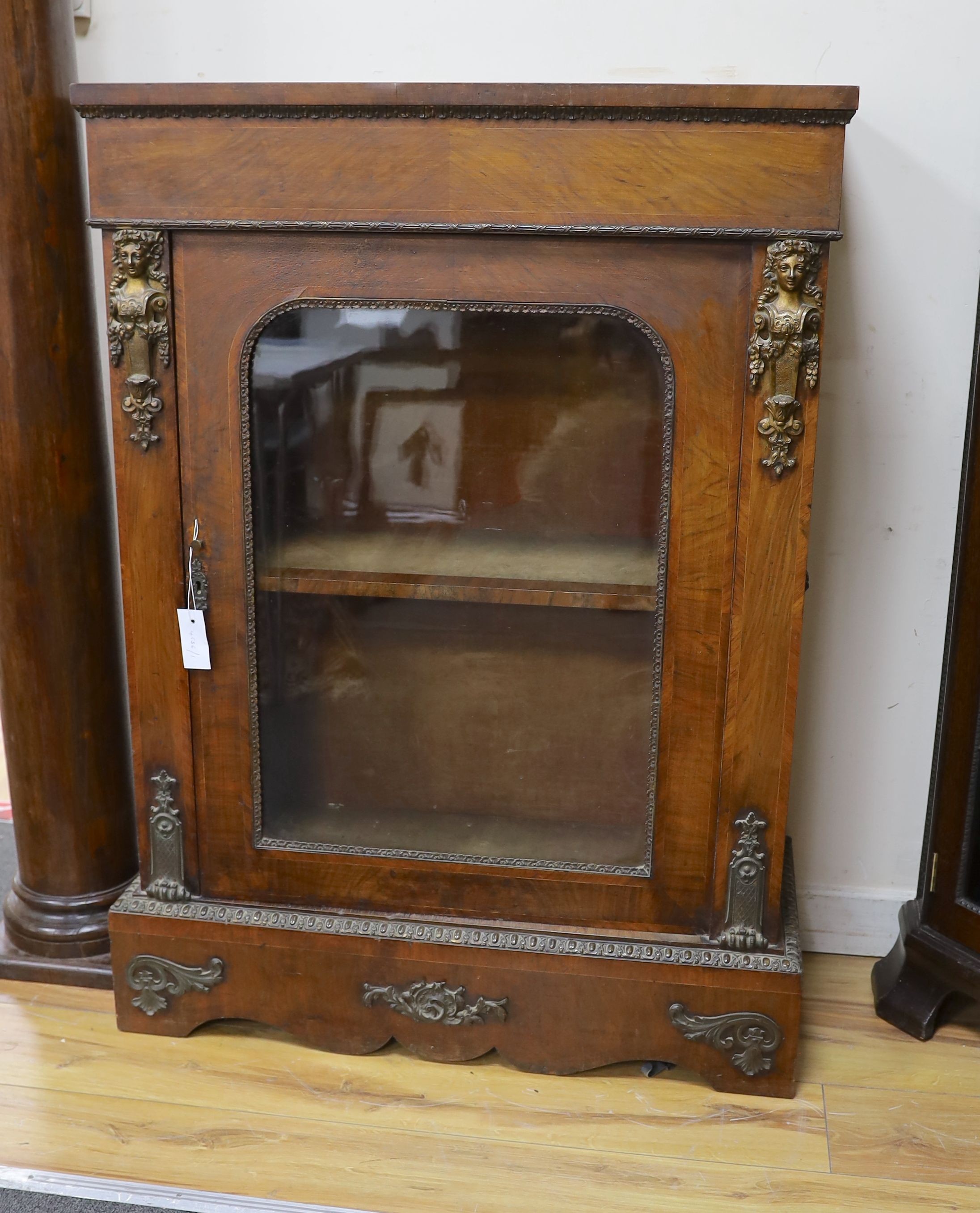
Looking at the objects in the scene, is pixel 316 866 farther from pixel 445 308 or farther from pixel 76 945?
pixel 445 308

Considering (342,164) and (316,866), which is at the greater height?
(342,164)

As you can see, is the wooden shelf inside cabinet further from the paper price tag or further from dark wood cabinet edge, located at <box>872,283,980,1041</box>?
dark wood cabinet edge, located at <box>872,283,980,1041</box>

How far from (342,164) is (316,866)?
718 mm

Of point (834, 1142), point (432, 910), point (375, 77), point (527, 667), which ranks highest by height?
point (375, 77)

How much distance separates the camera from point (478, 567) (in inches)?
44.8

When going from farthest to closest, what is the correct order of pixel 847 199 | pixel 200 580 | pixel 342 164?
pixel 847 199 → pixel 200 580 → pixel 342 164

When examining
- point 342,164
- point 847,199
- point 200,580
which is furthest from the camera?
point 847,199

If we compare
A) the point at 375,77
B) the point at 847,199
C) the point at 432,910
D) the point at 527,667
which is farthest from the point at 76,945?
the point at 847,199

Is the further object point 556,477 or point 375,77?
point 375,77

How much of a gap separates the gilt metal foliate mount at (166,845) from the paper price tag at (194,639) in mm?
134

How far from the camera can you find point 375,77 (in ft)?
4.33

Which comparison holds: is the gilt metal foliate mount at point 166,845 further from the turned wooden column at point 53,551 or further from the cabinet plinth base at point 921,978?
the cabinet plinth base at point 921,978

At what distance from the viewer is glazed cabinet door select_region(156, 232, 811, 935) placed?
3.43 ft

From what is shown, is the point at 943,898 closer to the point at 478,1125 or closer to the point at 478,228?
the point at 478,1125
